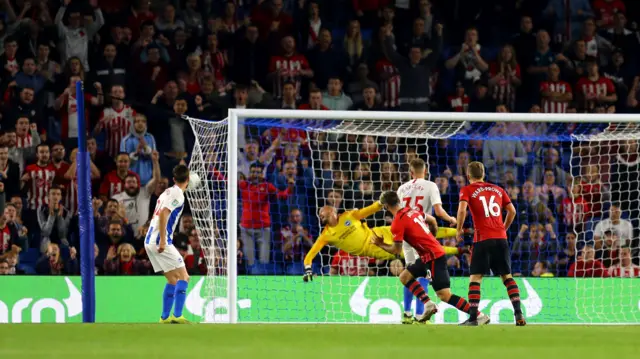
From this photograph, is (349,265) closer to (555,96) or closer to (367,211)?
(367,211)

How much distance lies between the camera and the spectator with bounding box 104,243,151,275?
13031 mm

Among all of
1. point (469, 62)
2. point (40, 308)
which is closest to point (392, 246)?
point (40, 308)

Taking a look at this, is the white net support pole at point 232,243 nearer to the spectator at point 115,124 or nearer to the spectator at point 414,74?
the spectator at point 115,124

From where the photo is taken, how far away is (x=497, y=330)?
895 cm

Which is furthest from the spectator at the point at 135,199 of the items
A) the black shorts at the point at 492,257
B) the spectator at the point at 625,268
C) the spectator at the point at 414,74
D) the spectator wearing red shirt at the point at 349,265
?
the spectator at the point at 625,268

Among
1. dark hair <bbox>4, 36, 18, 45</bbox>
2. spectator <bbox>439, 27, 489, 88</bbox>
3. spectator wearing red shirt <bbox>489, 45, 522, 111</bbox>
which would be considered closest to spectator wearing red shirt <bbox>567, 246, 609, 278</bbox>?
spectator wearing red shirt <bbox>489, 45, 522, 111</bbox>

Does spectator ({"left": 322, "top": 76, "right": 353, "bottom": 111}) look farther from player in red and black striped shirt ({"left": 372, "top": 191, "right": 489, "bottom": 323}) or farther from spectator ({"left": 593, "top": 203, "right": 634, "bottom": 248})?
player in red and black striped shirt ({"left": 372, "top": 191, "right": 489, "bottom": 323})

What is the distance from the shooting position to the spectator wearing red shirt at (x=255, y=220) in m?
13.5

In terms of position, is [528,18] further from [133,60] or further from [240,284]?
[240,284]

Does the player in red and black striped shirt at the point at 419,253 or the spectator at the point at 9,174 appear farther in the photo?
the spectator at the point at 9,174

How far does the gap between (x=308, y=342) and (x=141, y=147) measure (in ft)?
24.0

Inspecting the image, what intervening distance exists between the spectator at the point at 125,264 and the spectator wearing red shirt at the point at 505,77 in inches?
240

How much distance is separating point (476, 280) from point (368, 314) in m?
2.59

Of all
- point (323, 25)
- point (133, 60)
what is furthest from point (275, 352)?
point (323, 25)
